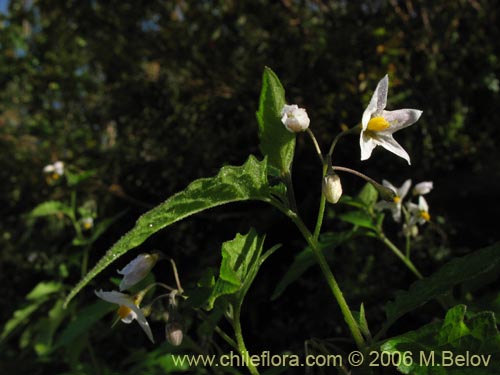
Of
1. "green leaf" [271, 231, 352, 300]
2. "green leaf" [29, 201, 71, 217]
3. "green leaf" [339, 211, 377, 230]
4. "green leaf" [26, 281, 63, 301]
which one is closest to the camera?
"green leaf" [271, 231, 352, 300]

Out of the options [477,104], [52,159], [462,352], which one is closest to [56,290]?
[52,159]

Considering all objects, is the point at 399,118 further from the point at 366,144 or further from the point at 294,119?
the point at 294,119

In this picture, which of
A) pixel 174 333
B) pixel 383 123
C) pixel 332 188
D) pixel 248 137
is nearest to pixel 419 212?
pixel 383 123

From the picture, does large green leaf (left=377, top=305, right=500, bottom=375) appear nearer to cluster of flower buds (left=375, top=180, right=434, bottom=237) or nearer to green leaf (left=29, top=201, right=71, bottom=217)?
cluster of flower buds (left=375, top=180, right=434, bottom=237)

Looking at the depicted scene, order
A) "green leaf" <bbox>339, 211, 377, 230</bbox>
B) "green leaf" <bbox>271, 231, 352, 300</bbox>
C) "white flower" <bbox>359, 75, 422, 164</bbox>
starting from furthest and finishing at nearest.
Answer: "green leaf" <bbox>339, 211, 377, 230</bbox>
"green leaf" <bbox>271, 231, 352, 300</bbox>
"white flower" <bbox>359, 75, 422, 164</bbox>

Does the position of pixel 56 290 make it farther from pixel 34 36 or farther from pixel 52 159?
pixel 34 36

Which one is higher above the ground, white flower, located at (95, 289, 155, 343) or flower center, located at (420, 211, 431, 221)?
white flower, located at (95, 289, 155, 343)

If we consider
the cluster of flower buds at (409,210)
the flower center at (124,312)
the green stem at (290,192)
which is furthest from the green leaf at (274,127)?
the cluster of flower buds at (409,210)

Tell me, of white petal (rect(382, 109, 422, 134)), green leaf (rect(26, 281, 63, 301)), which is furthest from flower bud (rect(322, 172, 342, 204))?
green leaf (rect(26, 281, 63, 301))
